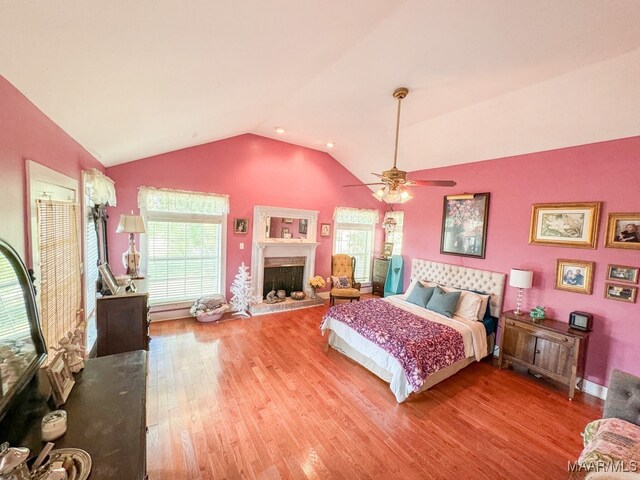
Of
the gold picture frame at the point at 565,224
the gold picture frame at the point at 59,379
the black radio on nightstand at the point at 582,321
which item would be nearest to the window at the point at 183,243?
the gold picture frame at the point at 59,379

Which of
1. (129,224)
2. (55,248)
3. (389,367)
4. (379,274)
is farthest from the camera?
(379,274)

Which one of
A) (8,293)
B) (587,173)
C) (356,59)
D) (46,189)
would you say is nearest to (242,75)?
(356,59)

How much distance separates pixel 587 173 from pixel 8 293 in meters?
5.07

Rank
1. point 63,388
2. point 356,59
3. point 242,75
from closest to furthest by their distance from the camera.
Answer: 1. point 63,388
2. point 242,75
3. point 356,59

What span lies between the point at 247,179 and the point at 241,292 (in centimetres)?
218

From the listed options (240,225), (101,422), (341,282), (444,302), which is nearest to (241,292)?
(240,225)

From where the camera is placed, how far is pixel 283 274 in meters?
5.66

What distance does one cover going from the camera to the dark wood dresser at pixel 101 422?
39.3 inches

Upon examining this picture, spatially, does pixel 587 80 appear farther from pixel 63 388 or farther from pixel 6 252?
pixel 63 388

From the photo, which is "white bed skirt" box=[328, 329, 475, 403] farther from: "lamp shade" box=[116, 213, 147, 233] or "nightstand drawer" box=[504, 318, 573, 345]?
"lamp shade" box=[116, 213, 147, 233]

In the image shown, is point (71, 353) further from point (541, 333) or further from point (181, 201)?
point (541, 333)

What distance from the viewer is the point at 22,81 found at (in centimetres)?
143

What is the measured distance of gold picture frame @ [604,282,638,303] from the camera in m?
2.84

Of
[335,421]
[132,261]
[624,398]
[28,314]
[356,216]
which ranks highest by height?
[356,216]
